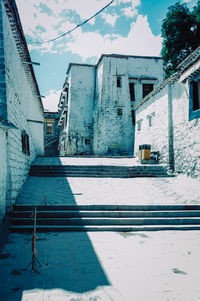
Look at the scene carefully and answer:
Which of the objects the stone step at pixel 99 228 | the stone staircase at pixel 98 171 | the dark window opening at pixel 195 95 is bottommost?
the stone step at pixel 99 228

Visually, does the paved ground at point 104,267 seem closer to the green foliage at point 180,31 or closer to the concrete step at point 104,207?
the concrete step at point 104,207

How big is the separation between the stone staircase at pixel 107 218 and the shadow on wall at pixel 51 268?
434 mm

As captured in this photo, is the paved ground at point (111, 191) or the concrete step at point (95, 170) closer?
the paved ground at point (111, 191)

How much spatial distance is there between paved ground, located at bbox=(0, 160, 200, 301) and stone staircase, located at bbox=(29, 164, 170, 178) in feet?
14.8

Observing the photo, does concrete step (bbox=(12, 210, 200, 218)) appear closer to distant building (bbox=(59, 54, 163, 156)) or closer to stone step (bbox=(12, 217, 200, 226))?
stone step (bbox=(12, 217, 200, 226))

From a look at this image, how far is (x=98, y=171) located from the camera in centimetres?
1107

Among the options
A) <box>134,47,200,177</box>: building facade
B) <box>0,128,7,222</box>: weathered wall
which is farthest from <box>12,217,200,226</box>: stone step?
<box>134,47,200,177</box>: building facade

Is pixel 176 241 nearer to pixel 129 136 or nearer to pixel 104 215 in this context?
pixel 104 215

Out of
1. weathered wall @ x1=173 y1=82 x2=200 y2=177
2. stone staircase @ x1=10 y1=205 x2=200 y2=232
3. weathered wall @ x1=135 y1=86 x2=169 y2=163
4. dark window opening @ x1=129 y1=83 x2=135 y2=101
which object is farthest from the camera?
dark window opening @ x1=129 y1=83 x2=135 y2=101

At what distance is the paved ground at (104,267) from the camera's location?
2611 mm

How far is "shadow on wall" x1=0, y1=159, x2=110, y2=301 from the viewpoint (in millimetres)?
2650

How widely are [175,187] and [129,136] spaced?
42.7 feet

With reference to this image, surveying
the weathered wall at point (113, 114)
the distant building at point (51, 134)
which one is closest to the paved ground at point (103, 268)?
the weathered wall at point (113, 114)

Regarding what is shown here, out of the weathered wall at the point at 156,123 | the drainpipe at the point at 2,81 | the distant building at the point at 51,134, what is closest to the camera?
the drainpipe at the point at 2,81
